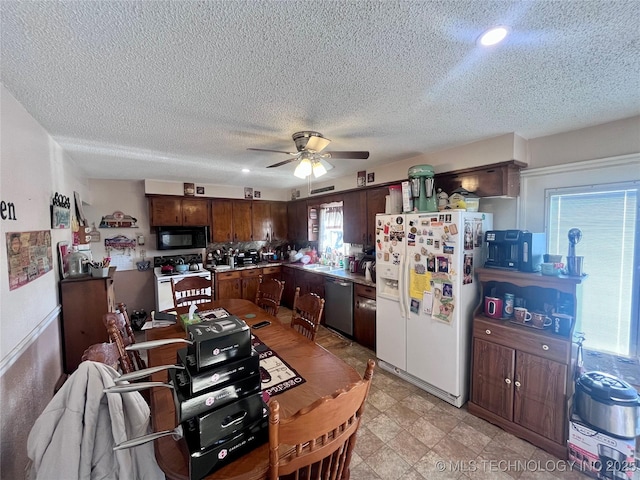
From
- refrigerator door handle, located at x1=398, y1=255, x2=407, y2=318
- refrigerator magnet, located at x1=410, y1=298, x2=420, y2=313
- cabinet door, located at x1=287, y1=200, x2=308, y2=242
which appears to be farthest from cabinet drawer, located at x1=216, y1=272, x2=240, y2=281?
refrigerator magnet, located at x1=410, y1=298, x2=420, y2=313

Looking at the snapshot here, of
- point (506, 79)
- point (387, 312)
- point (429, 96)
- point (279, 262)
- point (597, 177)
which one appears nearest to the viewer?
point (506, 79)

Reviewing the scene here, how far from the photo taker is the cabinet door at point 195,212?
14.7 ft

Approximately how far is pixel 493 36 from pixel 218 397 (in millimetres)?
1796

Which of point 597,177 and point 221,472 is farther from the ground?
point 597,177

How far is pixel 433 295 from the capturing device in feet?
7.97

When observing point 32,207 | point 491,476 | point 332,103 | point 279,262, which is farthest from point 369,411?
point 279,262

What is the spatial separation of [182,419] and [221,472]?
0.71 feet

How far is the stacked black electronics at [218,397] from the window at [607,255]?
8.93 feet

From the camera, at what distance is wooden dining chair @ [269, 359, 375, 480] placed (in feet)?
2.61

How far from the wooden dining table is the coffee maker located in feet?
5.85

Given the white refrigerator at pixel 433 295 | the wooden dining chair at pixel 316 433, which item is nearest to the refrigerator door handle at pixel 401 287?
the white refrigerator at pixel 433 295

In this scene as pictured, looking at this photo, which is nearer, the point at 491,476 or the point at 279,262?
the point at 491,476

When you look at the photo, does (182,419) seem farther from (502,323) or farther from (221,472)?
(502,323)

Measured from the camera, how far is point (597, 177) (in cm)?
206
